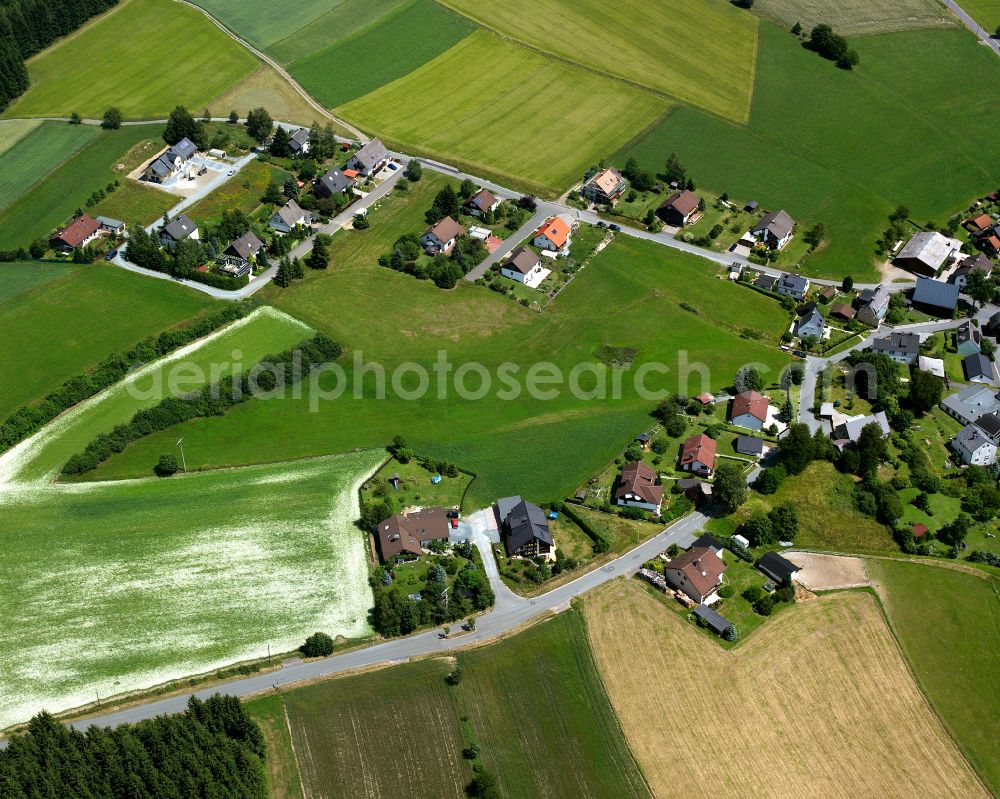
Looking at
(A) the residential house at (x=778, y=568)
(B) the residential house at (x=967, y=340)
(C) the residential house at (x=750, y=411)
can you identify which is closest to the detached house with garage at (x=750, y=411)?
(C) the residential house at (x=750, y=411)

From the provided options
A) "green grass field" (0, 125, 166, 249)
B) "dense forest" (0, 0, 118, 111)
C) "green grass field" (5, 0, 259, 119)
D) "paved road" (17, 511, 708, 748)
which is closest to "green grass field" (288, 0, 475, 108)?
"green grass field" (5, 0, 259, 119)

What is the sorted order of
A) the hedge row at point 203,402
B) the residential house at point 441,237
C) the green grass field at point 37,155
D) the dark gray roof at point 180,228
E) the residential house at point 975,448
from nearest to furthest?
1. the hedge row at point 203,402
2. the residential house at point 975,448
3. the dark gray roof at point 180,228
4. the residential house at point 441,237
5. the green grass field at point 37,155

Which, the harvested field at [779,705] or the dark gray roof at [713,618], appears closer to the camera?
the harvested field at [779,705]

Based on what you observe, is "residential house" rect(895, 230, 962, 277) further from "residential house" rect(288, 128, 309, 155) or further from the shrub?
the shrub

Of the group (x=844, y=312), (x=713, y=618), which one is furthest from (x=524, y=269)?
(x=713, y=618)

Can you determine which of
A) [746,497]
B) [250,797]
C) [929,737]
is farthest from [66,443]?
[929,737]

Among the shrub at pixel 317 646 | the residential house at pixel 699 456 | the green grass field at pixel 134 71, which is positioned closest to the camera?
the shrub at pixel 317 646

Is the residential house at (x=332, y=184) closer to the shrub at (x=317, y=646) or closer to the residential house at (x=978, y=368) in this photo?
the shrub at (x=317, y=646)
